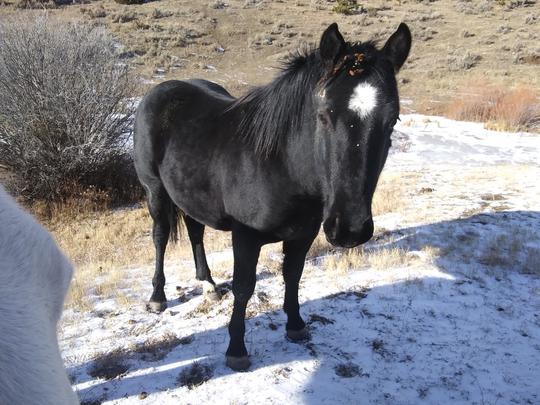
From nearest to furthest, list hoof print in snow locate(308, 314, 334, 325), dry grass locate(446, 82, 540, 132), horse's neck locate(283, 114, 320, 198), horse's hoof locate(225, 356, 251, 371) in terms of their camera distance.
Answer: horse's neck locate(283, 114, 320, 198), horse's hoof locate(225, 356, 251, 371), hoof print in snow locate(308, 314, 334, 325), dry grass locate(446, 82, 540, 132)

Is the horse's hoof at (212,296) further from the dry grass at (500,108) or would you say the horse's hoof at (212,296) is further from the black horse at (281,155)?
the dry grass at (500,108)

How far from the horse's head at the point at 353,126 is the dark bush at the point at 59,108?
7.84 metres

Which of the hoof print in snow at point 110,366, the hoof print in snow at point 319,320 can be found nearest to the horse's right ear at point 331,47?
the hoof print in snow at point 319,320

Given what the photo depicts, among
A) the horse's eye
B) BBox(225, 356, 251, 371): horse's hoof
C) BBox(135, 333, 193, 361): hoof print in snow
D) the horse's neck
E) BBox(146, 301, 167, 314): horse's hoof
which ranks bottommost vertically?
BBox(146, 301, 167, 314): horse's hoof

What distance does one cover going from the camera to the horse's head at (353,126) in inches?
81.1

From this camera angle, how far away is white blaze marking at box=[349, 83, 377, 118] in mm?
2051

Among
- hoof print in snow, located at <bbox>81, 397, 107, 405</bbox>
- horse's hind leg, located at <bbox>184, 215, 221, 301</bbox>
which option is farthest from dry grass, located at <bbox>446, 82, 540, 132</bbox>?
hoof print in snow, located at <bbox>81, 397, 107, 405</bbox>

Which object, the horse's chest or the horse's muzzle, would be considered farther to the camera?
the horse's chest

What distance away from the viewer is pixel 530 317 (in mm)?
3463

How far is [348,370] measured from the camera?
295 cm

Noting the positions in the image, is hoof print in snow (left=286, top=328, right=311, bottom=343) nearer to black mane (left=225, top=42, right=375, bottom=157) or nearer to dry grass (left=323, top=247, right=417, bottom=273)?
dry grass (left=323, top=247, right=417, bottom=273)

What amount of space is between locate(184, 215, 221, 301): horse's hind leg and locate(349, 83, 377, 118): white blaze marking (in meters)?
2.52

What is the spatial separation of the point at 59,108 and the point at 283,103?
769 centimetres

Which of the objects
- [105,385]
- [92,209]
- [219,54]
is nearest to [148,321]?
[105,385]
